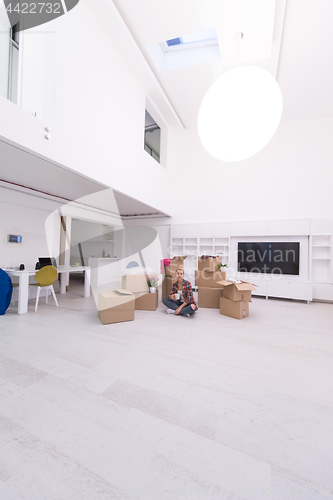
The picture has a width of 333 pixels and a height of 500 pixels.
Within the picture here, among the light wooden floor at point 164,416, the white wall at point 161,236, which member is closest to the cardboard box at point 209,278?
the light wooden floor at point 164,416

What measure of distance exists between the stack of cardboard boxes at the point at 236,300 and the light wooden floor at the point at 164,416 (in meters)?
0.81

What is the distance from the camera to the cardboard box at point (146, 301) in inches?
154

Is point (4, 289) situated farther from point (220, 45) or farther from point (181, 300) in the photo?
point (220, 45)

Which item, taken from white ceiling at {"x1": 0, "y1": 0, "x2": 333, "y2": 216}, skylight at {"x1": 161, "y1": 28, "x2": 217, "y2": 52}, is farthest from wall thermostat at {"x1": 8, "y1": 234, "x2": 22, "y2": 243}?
skylight at {"x1": 161, "y1": 28, "x2": 217, "y2": 52}

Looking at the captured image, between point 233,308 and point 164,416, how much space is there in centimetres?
251

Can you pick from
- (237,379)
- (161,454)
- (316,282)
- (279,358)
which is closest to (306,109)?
(316,282)

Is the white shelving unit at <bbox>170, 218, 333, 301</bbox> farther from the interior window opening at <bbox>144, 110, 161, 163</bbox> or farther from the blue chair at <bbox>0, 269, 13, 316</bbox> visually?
the blue chair at <bbox>0, 269, 13, 316</bbox>

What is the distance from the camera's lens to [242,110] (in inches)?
88.5

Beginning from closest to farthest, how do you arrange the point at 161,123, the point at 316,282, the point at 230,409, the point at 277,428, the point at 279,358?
1. the point at 277,428
2. the point at 230,409
3. the point at 279,358
4. the point at 316,282
5. the point at 161,123

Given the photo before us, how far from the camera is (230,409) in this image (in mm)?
1467

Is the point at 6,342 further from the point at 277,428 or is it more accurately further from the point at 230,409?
the point at 277,428

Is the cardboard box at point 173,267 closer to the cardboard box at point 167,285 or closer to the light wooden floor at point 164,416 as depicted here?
the cardboard box at point 167,285

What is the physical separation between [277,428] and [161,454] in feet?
2.40

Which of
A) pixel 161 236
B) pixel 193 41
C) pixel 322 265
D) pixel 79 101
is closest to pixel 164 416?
pixel 79 101
